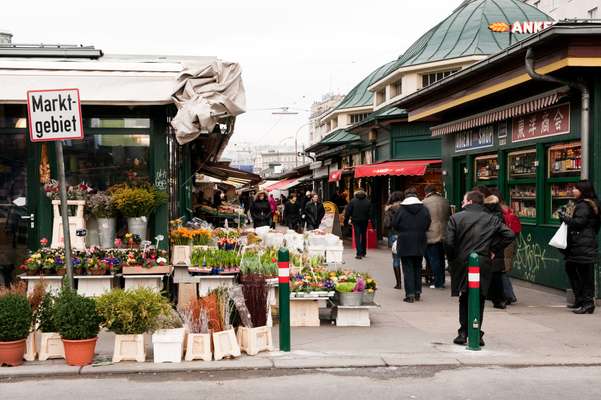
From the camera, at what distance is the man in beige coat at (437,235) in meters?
13.5

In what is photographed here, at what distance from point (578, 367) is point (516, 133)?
7501 millimetres

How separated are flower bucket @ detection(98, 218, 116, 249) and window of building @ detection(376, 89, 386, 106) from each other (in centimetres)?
2851

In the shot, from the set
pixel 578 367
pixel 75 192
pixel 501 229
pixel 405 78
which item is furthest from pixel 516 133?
pixel 405 78

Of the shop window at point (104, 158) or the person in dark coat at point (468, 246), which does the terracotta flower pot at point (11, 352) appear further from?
the person in dark coat at point (468, 246)

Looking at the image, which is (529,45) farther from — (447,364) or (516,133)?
(447,364)

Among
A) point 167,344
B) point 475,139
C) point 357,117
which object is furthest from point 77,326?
point 357,117

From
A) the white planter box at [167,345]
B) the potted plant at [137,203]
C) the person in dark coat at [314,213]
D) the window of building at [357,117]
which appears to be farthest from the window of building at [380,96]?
the white planter box at [167,345]

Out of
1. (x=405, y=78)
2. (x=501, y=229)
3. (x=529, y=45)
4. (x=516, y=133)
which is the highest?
(x=405, y=78)

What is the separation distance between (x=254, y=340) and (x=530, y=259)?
24.4ft

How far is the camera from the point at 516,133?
46.9ft

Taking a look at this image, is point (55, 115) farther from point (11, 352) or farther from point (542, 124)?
point (542, 124)

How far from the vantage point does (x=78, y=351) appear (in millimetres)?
7406

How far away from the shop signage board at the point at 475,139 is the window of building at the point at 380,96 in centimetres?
2017

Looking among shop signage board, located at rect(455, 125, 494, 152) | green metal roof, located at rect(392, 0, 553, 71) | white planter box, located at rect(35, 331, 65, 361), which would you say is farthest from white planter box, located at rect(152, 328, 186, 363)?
green metal roof, located at rect(392, 0, 553, 71)
